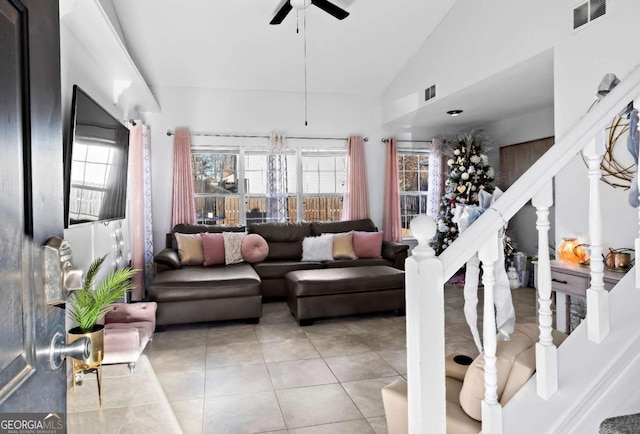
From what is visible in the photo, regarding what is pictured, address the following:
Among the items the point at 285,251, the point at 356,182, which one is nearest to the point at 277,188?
the point at 285,251

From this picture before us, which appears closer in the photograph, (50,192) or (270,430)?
(50,192)

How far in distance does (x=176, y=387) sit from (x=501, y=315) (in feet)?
7.20

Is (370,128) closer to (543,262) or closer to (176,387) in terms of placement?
(176,387)

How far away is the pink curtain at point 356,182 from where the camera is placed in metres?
6.24

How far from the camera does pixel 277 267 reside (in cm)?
508

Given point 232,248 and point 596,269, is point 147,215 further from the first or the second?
point 596,269

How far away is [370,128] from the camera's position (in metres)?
6.42

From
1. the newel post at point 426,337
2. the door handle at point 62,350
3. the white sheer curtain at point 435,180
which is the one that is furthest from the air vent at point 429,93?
the door handle at point 62,350

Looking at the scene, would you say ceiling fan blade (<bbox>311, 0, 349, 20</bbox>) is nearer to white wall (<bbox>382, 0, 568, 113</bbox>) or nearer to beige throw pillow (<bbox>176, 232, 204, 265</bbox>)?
white wall (<bbox>382, 0, 568, 113</bbox>)

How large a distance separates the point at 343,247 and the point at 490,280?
4.30m

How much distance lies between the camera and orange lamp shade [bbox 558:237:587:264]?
3.00m

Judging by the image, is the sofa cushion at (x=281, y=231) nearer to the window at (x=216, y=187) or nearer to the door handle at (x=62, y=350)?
the window at (x=216, y=187)

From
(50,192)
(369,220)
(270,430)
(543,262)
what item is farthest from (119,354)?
(369,220)

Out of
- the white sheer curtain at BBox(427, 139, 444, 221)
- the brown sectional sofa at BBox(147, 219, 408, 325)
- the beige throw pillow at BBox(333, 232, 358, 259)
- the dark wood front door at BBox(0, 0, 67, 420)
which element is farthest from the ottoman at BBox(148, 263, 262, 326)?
the white sheer curtain at BBox(427, 139, 444, 221)
